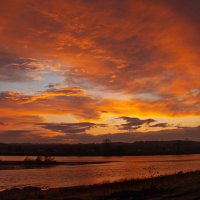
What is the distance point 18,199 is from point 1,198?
229 cm

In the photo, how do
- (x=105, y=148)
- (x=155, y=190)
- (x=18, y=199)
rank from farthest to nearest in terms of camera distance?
(x=105, y=148) < (x=18, y=199) < (x=155, y=190)

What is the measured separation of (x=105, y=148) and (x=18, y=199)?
15388 cm

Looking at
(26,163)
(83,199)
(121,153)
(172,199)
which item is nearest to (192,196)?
(172,199)

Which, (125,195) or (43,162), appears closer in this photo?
(125,195)

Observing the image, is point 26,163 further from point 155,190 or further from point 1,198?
point 155,190

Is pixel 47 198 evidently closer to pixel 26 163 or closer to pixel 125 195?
pixel 125 195

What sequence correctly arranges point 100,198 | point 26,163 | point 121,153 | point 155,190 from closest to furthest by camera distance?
point 100,198 → point 155,190 → point 26,163 → point 121,153

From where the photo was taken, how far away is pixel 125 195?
77.3ft

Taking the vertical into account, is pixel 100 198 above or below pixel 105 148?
below

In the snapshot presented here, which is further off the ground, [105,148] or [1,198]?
[105,148]

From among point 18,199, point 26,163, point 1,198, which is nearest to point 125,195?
point 18,199

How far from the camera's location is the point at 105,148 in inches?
7077

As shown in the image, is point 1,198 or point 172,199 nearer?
point 172,199

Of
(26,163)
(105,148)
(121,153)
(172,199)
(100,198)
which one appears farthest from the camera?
(105,148)
